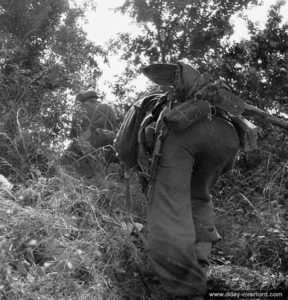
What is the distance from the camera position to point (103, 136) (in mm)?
7875

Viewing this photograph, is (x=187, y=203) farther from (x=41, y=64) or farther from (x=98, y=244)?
(x=41, y=64)

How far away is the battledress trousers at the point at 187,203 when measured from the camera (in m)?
3.72

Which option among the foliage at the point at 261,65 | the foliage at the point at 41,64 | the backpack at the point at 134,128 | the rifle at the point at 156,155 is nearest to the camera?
the rifle at the point at 156,155

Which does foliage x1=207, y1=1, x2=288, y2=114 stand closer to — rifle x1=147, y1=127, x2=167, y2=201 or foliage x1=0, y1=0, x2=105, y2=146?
foliage x1=0, y1=0, x2=105, y2=146

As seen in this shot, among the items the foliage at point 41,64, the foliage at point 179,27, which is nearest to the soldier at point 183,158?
the foliage at point 41,64

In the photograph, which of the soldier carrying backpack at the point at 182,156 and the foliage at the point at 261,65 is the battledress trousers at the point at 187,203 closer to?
the soldier carrying backpack at the point at 182,156

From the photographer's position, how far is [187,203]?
390 centimetres

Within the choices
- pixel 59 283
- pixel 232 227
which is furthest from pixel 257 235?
pixel 59 283

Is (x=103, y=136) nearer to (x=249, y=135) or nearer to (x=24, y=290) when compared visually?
(x=249, y=135)

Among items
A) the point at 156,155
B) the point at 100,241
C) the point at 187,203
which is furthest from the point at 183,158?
the point at 100,241

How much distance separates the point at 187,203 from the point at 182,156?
31cm

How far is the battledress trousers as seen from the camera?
12.2 feet

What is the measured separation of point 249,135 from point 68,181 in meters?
2.09

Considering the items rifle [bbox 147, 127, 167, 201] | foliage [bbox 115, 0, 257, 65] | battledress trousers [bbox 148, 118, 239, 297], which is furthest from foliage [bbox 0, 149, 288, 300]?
foliage [bbox 115, 0, 257, 65]
